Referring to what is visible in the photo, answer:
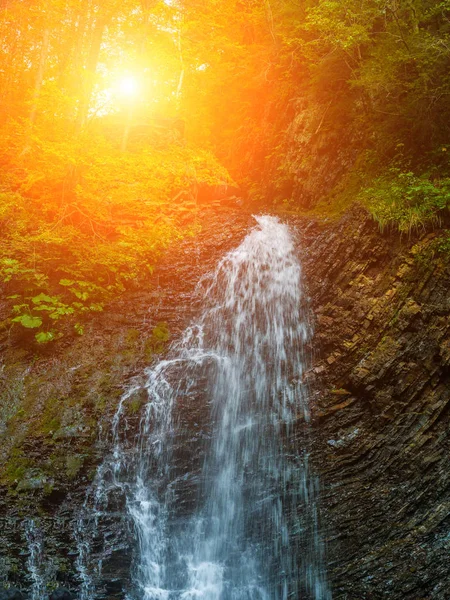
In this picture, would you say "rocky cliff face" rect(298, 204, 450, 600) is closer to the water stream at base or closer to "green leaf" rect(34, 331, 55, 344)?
the water stream at base

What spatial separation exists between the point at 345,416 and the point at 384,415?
59 cm

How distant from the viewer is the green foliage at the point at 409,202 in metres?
7.31

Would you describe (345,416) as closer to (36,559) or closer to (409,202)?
(409,202)

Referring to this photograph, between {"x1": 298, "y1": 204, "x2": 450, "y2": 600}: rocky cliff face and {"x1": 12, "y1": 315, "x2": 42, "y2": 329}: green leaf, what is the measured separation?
4.97 m

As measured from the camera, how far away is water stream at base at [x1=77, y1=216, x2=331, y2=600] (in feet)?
18.5

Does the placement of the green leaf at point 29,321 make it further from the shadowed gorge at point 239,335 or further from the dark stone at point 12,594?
the dark stone at point 12,594

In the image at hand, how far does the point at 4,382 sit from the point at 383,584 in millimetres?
6419

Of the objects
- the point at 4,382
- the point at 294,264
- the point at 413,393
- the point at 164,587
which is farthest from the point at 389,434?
the point at 4,382

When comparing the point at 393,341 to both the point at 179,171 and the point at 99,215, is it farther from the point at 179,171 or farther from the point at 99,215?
the point at 179,171

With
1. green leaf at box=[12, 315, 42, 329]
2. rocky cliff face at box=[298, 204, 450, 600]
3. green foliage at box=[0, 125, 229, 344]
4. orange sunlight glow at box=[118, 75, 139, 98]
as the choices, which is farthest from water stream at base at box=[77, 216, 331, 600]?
orange sunlight glow at box=[118, 75, 139, 98]

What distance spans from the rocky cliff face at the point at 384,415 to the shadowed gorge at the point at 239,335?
0.10 feet

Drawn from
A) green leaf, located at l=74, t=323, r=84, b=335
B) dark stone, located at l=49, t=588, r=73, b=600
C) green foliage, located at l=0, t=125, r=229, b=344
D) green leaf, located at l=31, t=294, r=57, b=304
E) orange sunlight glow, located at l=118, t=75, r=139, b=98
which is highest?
orange sunlight glow, located at l=118, t=75, r=139, b=98

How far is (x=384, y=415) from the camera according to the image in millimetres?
6219

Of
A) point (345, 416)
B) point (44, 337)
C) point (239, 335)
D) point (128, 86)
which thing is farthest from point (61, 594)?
point (128, 86)
